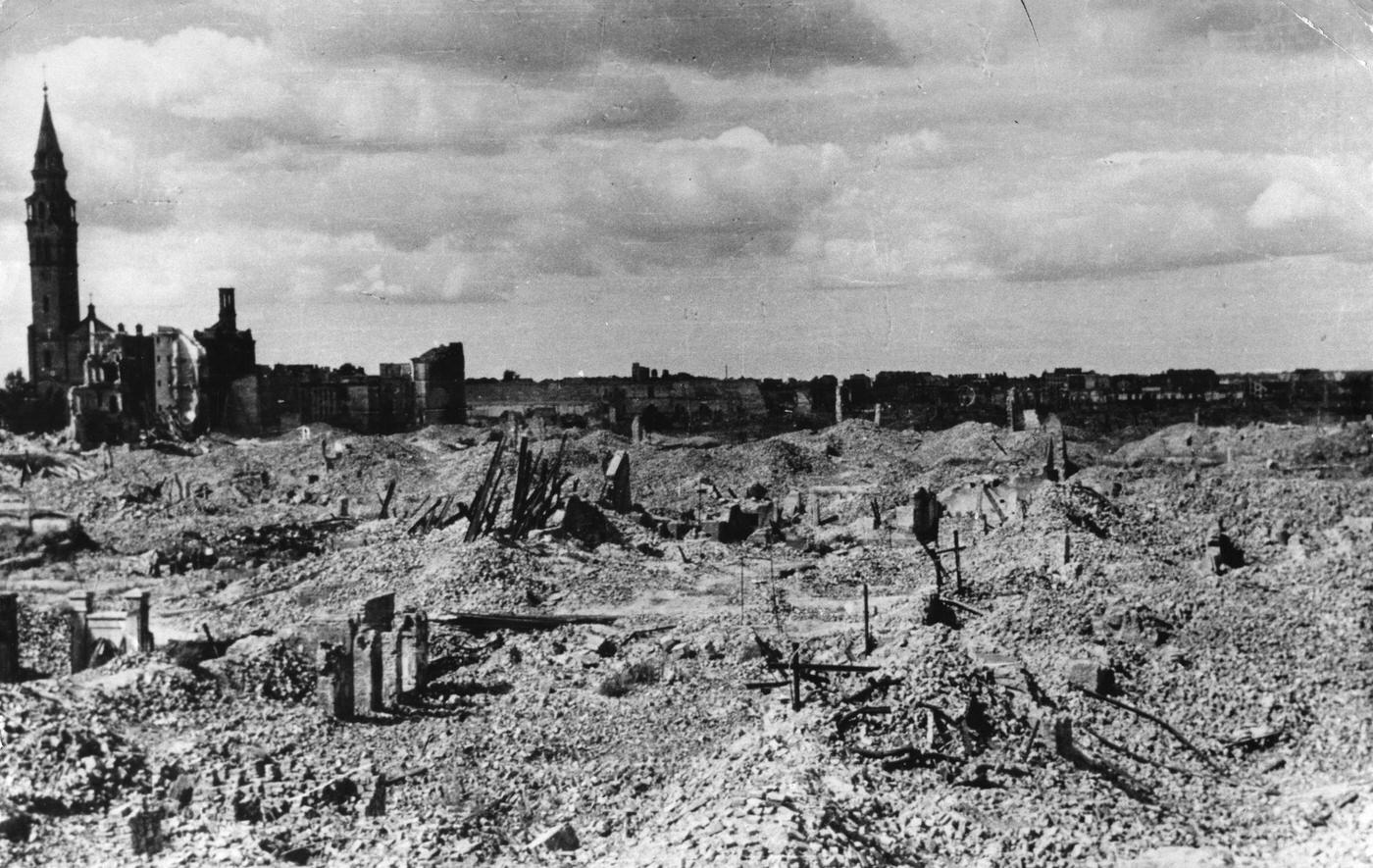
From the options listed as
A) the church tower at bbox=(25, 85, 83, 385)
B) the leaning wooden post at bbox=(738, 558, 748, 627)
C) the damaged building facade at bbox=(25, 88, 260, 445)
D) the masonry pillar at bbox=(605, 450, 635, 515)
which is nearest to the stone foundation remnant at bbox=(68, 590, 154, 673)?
the leaning wooden post at bbox=(738, 558, 748, 627)

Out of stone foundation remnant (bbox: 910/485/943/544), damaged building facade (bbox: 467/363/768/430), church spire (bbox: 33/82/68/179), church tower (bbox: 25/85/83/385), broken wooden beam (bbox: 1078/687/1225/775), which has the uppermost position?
church spire (bbox: 33/82/68/179)

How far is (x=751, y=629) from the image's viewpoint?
47.0 ft

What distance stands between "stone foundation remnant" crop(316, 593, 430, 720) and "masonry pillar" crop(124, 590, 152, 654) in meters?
2.44

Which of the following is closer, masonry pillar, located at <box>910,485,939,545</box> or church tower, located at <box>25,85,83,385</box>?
masonry pillar, located at <box>910,485,939,545</box>

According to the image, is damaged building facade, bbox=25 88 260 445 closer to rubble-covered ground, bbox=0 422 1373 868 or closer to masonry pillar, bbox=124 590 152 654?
rubble-covered ground, bbox=0 422 1373 868

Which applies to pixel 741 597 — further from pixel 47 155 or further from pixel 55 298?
pixel 55 298

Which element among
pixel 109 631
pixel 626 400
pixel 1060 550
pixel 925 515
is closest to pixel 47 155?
pixel 626 400

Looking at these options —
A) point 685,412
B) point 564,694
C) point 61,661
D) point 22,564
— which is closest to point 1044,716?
point 564,694

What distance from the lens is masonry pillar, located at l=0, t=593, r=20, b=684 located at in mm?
12234

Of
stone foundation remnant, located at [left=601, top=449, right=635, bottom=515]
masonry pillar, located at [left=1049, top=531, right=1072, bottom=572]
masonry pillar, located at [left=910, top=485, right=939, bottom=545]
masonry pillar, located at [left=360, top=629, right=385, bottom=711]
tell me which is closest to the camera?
masonry pillar, located at [left=360, top=629, right=385, bottom=711]

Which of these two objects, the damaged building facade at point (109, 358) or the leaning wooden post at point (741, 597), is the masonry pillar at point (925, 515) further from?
the damaged building facade at point (109, 358)

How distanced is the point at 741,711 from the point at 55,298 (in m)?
42.4

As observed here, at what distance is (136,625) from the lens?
13.2 meters

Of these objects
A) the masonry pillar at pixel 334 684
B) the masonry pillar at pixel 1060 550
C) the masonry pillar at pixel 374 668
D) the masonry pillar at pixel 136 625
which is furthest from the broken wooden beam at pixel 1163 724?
the masonry pillar at pixel 136 625
